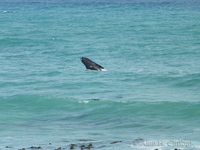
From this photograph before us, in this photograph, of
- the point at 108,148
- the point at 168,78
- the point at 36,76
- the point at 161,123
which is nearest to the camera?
the point at 108,148

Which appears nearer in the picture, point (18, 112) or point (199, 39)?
point (18, 112)

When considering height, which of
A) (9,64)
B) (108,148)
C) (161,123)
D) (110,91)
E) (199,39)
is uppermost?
(199,39)

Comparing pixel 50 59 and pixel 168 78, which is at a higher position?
pixel 50 59

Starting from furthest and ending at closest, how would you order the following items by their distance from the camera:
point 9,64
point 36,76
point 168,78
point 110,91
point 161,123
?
point 9,64 < point 36,76 < point 168,78 < point 110,91 < point 161,123

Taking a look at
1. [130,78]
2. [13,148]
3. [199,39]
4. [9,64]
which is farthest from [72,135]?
[199,39]

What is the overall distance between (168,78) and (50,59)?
405 inches

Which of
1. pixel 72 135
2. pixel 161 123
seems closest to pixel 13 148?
pixel 72 135

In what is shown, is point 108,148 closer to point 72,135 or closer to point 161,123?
point 72,135

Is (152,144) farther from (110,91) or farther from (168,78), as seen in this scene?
(168,78)

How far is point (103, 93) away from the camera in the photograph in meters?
22.9

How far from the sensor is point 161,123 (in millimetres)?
17703

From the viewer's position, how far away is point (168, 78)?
82.6 ft

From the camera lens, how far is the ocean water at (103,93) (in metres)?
15.8

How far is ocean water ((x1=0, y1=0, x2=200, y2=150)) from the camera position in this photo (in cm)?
1578
